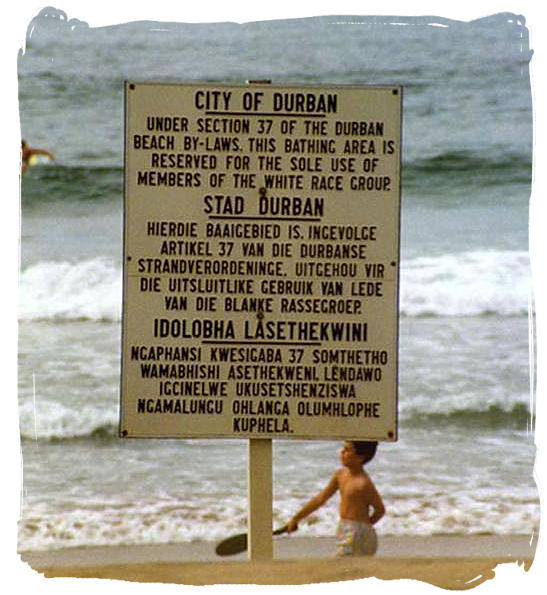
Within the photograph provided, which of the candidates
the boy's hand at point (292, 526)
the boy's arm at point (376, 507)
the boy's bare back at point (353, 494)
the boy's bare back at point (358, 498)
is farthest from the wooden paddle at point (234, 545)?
the boy's arm at point (376, 507)

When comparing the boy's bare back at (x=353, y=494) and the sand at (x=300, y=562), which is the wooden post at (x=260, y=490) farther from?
the boy's bare back at (x=353, y=494)

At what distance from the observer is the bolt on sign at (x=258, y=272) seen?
4.92 metres

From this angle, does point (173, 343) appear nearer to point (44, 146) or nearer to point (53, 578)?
point (53, 578)

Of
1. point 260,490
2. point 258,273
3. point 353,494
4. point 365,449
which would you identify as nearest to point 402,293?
point 365,449

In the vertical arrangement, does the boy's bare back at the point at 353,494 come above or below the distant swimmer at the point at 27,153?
below

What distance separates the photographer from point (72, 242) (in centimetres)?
629

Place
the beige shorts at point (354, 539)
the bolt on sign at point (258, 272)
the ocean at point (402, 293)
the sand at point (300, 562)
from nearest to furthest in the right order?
the bolt on sign at point (258, 272) → the sand at point (300, 562) → the beige shorts at point (354, 539) → the ocean at point (402, 293)

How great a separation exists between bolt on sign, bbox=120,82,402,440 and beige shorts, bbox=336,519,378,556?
3.64 feet

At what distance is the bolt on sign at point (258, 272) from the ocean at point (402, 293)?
1.31 m

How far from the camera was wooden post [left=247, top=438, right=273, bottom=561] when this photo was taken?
5.00 meters

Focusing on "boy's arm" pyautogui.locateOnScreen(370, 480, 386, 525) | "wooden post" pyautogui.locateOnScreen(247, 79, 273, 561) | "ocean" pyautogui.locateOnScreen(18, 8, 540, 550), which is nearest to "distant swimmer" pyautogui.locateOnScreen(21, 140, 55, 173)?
"ocean" pyautogui.locateOnScreen(18, 8, 540, 550)

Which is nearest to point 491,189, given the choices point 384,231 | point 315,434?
point 384,231

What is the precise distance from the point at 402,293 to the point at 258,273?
1770 millimetres

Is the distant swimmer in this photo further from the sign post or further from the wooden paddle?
the wooden paddle
